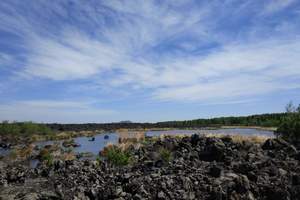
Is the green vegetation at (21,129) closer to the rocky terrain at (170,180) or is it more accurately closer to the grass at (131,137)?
the grass at (131,137)

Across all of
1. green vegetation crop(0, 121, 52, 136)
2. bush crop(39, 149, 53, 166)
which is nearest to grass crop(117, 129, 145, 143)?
bush crop(39, 149, 53, 166)

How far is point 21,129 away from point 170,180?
74313mm

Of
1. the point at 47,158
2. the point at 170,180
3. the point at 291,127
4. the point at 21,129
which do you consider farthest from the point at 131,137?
the point at 21,129

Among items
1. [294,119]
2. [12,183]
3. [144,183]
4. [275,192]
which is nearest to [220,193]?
[275,192]

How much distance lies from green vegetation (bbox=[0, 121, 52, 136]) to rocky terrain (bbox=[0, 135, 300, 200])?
196 feet

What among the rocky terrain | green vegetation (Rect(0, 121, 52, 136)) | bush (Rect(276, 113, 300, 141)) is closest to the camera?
the rocky terrain

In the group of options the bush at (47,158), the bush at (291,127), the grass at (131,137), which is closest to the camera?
the bush at (47,158)

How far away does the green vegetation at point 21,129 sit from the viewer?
80.0m

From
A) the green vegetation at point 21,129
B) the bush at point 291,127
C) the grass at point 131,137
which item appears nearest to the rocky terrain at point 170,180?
the bush at point 291,127

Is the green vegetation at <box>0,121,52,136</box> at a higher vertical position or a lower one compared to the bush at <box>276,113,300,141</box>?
higher

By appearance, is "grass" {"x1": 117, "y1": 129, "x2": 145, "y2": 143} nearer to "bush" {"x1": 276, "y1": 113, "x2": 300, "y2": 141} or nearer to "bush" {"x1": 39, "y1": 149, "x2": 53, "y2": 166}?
"bush" {"x1": 39, "y1": 149, "x2": 53, "y2": 166}

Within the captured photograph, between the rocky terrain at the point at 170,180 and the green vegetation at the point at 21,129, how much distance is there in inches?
2351

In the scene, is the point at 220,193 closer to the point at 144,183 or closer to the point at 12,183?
the point at 144,183

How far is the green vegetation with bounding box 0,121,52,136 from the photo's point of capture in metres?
80.0
